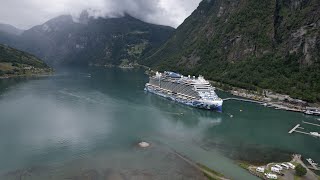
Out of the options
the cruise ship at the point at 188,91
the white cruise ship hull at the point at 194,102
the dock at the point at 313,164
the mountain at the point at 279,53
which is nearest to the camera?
the dock at the point at 313,164

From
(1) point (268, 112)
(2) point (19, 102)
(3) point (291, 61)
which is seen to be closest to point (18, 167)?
(2) point (19, 102)

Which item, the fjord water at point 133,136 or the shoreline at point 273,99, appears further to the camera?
the shoreline at point 273,99

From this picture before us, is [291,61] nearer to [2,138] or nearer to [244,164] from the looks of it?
[244,164]

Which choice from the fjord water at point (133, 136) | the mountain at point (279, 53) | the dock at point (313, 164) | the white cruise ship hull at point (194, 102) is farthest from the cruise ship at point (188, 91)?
the dock at point (313, 164)

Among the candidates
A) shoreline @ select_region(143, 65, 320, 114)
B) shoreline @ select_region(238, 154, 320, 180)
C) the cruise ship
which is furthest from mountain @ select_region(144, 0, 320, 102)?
shoreline @ select_region(238, 154, 320, 180)

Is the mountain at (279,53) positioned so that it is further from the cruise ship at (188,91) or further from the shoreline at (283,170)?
the shoreline at (283,170)

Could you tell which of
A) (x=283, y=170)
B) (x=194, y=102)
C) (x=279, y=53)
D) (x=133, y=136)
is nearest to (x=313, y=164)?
(x=283, y=170)
